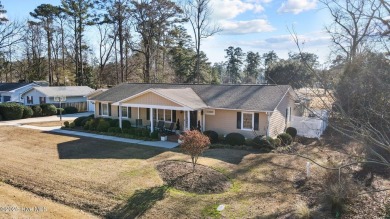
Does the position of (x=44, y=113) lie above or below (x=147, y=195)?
above

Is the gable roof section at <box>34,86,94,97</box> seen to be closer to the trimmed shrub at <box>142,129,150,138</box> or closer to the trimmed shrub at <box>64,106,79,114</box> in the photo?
the trimmed shrub at <box>64,106,79,114</box>

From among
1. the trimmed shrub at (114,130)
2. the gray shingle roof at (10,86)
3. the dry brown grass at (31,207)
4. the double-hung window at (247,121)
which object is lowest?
the dry brown grass at (31,207)

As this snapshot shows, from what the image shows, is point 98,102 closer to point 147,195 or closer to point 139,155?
point 139,155

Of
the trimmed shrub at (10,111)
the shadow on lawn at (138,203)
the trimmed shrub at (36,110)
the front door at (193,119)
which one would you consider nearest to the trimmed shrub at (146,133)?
the front door at (193,119)

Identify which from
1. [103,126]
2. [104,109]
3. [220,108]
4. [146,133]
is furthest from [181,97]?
[104,109]

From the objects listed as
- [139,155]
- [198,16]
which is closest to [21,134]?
[139,155]

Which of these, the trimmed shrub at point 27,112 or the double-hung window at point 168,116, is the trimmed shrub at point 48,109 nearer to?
the trimmed shrub at point 27,112
